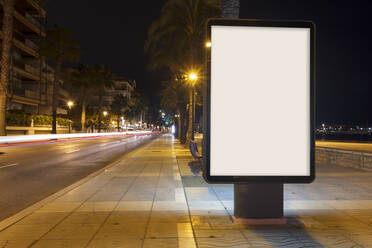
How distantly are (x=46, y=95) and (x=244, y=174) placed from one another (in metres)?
56.5

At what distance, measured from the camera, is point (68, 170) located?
41.1 feet

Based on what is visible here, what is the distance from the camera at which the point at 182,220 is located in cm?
541

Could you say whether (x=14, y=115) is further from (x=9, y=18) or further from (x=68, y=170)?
(x=68, y=170)

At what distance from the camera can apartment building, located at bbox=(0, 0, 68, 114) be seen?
4519 cm

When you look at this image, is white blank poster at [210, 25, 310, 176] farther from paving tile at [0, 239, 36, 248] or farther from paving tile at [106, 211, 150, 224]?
paving tile at [0, 239, 36, 248]

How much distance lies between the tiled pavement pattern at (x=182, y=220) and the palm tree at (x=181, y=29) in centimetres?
1526

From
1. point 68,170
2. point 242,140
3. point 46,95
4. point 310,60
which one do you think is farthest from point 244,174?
point 46,95

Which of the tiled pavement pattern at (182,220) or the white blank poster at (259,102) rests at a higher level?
the white blank poster at (259,102)

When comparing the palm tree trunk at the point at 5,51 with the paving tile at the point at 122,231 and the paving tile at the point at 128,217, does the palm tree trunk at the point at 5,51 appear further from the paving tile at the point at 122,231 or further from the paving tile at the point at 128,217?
the paving tile at the point at 122,231

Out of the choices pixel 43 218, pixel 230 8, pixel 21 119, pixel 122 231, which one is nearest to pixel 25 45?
pixel 21 119

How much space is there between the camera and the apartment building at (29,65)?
45.2 meters

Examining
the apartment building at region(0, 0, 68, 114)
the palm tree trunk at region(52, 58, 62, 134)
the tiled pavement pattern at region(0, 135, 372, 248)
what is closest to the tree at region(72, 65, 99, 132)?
the apartment building at region(0, 0, 68, 114)

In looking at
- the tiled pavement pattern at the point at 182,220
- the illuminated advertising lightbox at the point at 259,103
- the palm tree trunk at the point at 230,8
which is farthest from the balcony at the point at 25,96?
the illuminated advertising lightbox at the point at 259,103

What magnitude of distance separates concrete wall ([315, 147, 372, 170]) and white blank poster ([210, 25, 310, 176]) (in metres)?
9.10
